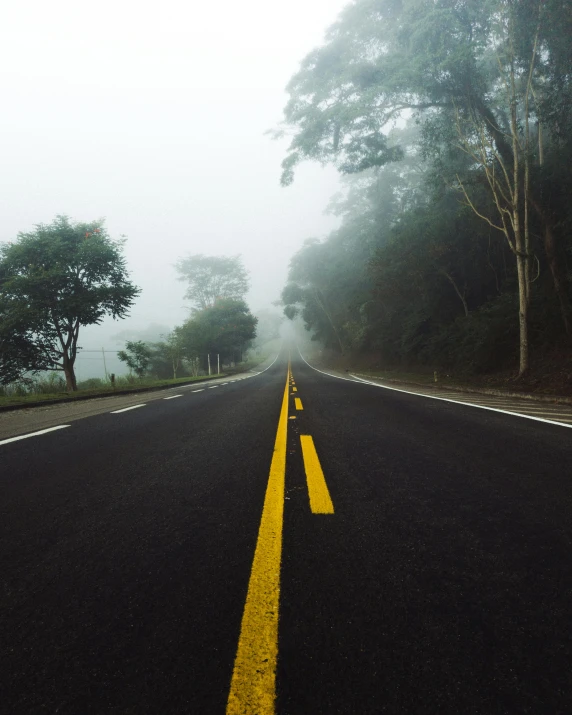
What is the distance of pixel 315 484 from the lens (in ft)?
9.37

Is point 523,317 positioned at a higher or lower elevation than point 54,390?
higher

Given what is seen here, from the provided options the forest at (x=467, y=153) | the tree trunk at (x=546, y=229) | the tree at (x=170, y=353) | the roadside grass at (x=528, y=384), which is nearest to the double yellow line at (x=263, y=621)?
the roadside grass at (x=528, y=384)

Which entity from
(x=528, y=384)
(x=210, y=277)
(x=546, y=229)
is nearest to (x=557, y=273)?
(x=546, y=229)

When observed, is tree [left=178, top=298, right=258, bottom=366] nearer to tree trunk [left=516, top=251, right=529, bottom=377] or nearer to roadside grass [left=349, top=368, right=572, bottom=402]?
roadside grass [left=349, top=368, right=572, bottom=402]

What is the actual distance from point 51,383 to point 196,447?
1826 cm

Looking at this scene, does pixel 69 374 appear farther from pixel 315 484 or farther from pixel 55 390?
pixel 315 484

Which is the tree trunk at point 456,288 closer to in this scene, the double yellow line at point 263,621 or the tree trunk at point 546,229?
the tree trunk at point 546,229

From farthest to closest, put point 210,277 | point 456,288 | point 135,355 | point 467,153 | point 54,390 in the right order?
1. point 210,277
2. point 135,355
3. point 456,288
4. point 54,390
5. point 467,153

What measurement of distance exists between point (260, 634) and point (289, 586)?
0.32 meters

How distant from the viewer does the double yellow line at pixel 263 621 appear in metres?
1.03

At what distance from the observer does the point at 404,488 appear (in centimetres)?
280

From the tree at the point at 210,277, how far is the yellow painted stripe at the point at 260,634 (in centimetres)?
5405

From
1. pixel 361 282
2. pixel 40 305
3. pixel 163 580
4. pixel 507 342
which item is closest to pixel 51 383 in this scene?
pixel 40 305

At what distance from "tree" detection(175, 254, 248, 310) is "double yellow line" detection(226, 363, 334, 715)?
53615 mm
